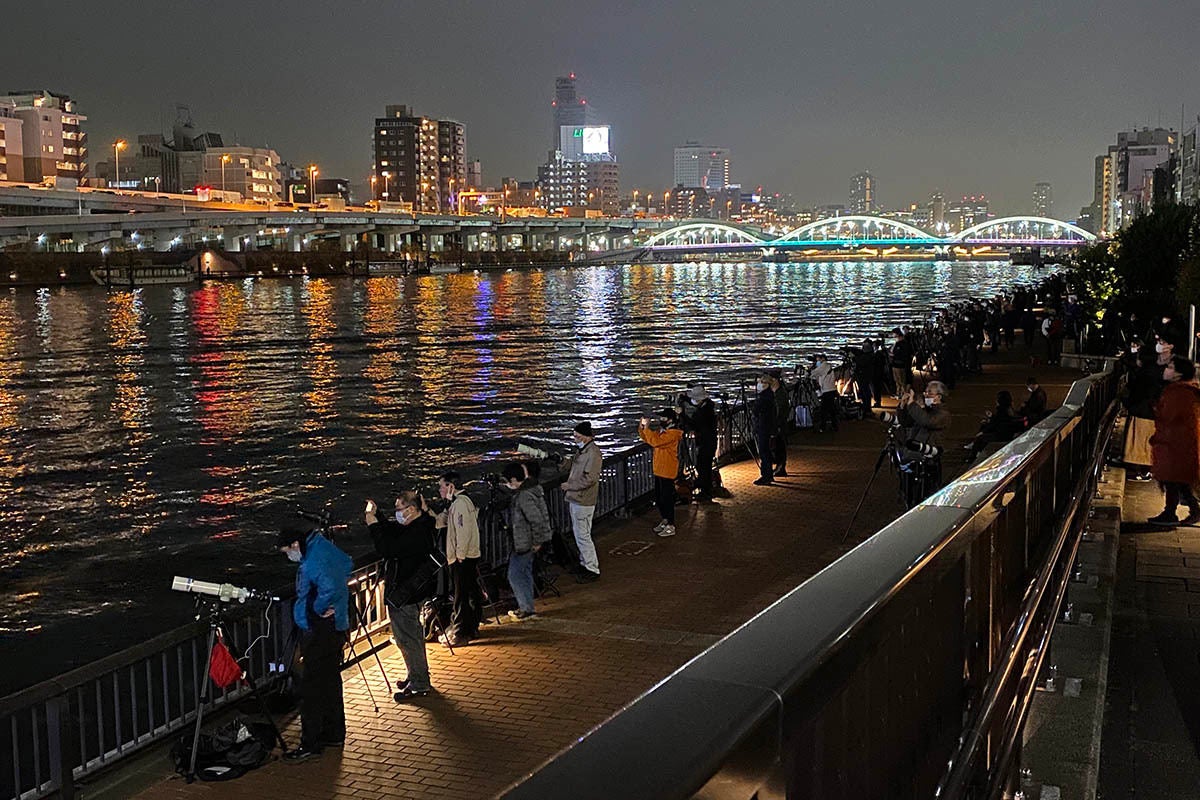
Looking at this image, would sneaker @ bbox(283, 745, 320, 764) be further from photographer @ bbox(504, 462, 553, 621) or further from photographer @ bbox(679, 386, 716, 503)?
photographer @ bbox(679, 386, 716, 503)

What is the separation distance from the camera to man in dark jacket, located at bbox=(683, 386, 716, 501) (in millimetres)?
16031

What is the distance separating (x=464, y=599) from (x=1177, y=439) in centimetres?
603

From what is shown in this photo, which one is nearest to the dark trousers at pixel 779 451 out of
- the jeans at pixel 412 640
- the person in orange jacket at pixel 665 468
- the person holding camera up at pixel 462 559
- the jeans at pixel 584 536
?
the person in orange jacket at pixel 665 468

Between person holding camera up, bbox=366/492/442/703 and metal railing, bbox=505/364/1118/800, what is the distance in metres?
Result: 4.46

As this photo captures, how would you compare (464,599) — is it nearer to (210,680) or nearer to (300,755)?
(210,680)

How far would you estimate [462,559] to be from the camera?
399 inches

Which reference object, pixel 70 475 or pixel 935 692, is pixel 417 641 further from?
pixel 70 475

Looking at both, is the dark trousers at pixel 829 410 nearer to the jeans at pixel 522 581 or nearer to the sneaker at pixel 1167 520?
the sneaker at pixel 1167 520

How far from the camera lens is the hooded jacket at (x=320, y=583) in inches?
315

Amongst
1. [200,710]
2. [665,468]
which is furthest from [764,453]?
[200,710]

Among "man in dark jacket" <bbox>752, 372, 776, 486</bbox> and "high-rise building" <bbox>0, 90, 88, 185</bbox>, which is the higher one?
"high-rise building" <bbox>0, 90, 88, 185</bbox>

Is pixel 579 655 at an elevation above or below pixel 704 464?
below

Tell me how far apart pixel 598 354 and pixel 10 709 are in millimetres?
A: 45869

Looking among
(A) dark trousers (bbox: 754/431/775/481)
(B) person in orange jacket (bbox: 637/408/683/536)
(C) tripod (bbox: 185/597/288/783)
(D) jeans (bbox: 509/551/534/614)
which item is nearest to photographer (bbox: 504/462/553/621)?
(D) jeans (bbox: 509/551/534/614)
